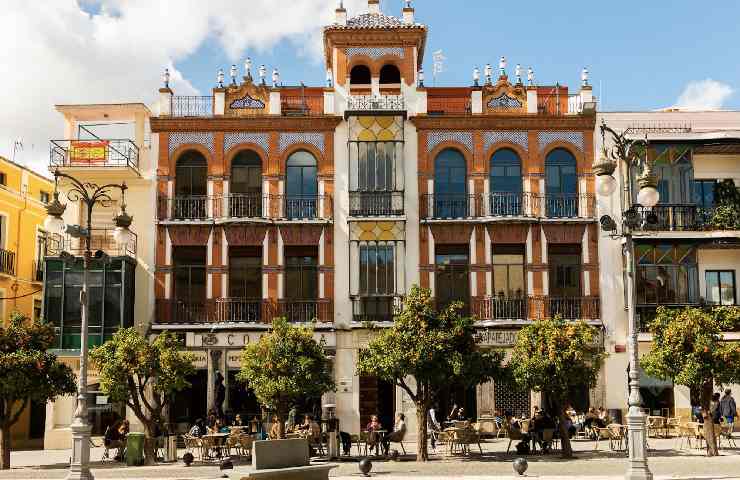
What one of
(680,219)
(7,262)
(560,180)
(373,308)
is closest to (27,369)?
(373,308)

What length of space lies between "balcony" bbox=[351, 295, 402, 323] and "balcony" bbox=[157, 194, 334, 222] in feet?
11.4

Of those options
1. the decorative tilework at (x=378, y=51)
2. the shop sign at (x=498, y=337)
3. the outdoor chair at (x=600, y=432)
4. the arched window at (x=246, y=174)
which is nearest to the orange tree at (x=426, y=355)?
the outdoor chair at (x=600, y=432)

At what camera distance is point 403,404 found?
3303cm

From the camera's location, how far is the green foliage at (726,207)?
33719 millimetres

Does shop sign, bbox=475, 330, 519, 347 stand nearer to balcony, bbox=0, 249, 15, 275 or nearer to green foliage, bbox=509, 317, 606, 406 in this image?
green foliage, bbox=509, 317, 606, 406

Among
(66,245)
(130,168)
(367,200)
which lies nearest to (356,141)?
(367,200)

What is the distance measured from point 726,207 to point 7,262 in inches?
1140

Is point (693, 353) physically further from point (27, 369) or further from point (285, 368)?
point (27, 369)

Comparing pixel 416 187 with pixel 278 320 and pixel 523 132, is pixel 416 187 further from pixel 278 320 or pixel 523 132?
pixel 278 320

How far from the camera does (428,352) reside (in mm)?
24781

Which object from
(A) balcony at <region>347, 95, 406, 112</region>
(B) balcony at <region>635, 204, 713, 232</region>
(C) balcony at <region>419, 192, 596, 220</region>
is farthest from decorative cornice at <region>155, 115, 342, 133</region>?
(B) balcony at <region>635, 204, 713, 232</region>

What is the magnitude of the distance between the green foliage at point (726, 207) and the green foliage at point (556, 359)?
11.0 metres

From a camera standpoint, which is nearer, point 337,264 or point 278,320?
point 278,320

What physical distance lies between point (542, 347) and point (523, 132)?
11950 millimetres
